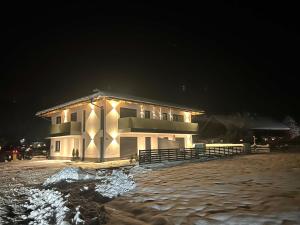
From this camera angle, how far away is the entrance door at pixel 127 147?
86.0ft

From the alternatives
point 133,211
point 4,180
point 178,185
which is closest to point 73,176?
point 4,180

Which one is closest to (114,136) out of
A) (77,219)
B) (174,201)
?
(174,201)

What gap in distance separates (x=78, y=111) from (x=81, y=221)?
23289 millimetres

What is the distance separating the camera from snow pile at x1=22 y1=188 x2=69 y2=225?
22.6 ft

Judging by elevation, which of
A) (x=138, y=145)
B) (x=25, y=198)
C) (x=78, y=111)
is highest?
(x=78, y=111)

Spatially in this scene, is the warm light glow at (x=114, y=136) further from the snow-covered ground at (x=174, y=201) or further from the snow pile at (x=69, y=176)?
the snow-covered ground at (x=174, y=201)

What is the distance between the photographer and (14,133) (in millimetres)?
81438

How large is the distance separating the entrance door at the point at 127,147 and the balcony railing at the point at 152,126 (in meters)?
1.56

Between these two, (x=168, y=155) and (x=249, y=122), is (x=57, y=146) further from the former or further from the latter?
(x=249, y=122)

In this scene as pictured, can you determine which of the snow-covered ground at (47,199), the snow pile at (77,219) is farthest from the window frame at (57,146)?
the snow pile at (77,219)

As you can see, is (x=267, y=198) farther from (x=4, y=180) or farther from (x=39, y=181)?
(x=4, y=180)

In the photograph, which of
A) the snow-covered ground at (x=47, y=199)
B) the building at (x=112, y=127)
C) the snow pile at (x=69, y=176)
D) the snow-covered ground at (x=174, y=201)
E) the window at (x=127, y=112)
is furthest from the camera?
the window at (x=127, y=112)

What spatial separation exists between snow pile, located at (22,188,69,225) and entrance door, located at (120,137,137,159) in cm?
1537

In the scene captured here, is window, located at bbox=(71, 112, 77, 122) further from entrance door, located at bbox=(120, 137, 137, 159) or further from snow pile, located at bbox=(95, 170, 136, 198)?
snow pile, located at bbox=(95, 170, 136, 198)
